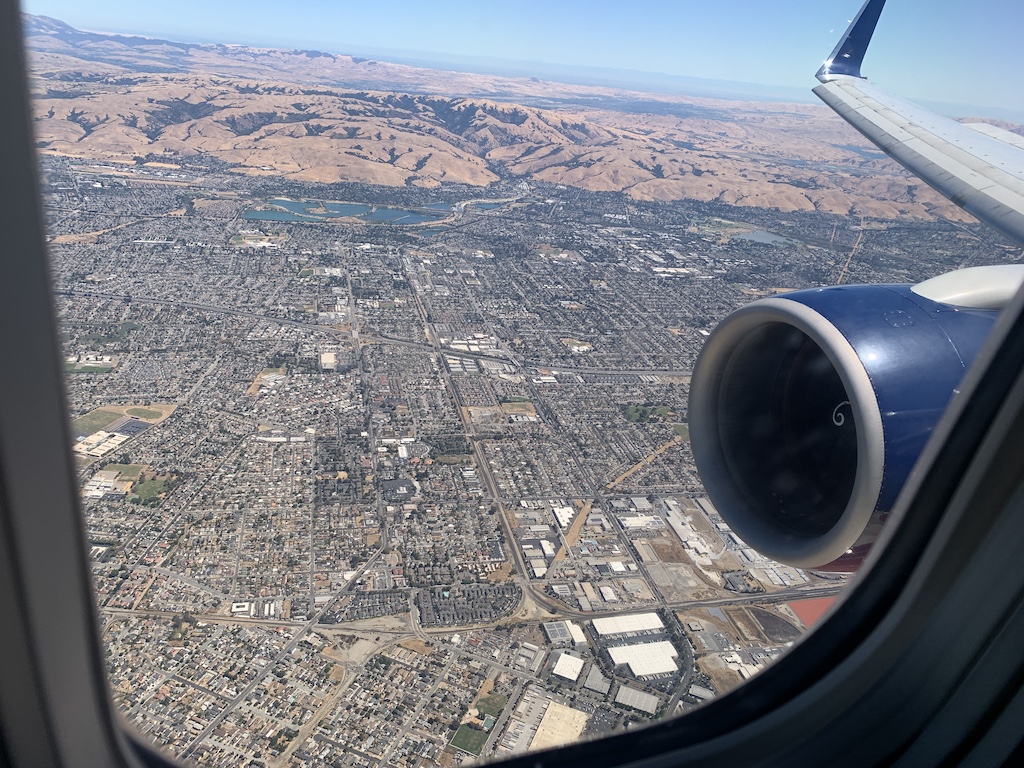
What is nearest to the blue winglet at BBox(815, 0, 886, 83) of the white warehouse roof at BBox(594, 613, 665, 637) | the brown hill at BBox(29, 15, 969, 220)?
the white warehouse roof at BBox(594, 613, 665, 637)

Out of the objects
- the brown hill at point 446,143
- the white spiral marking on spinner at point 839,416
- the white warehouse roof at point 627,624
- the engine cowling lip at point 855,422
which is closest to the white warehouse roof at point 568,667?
the white warehouse roof at point 627,624

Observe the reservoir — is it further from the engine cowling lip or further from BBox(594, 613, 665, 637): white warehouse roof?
the engine cowling lip

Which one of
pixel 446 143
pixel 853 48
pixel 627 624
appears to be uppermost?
pixel 853 48

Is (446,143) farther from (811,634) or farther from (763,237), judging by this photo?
(811,634)

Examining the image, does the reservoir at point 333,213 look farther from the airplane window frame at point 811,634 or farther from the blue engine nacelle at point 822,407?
the airplane window frame at point 811,634

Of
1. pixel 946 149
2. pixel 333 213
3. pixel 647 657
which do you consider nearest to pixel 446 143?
pixel 333 213

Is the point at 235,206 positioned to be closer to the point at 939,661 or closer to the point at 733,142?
the point at 939,661
